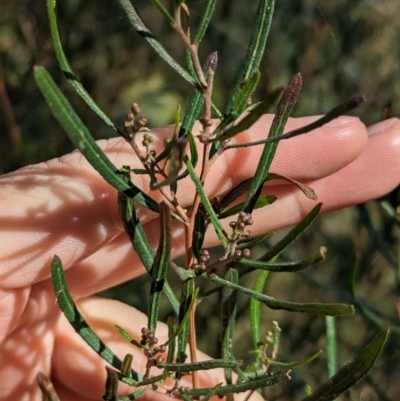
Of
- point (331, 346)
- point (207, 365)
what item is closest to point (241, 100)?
point (207, 365)

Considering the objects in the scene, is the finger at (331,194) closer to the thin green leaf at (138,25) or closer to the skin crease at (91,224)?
the skin crease at (91,224)

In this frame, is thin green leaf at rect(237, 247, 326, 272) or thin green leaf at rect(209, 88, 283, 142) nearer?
thin green leaf at rect(209, 88, 283, 142)

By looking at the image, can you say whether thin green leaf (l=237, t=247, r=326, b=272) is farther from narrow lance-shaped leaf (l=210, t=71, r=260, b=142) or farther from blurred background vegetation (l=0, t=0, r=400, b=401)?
blurred background vegetation (l=0, t=0, r=400, b=401)

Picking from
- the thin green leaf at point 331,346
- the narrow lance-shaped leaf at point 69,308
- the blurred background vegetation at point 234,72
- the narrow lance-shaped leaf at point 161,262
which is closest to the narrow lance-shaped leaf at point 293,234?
the narrow lance-shaped leaf at point 161,262

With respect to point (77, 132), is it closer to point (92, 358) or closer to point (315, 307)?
point (315, 307)

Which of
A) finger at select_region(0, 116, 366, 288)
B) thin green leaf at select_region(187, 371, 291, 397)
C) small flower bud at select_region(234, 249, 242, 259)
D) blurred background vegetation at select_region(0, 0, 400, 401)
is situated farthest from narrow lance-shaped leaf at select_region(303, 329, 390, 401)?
blurred background vegetation at select_region(0, 0, 400, 401)
